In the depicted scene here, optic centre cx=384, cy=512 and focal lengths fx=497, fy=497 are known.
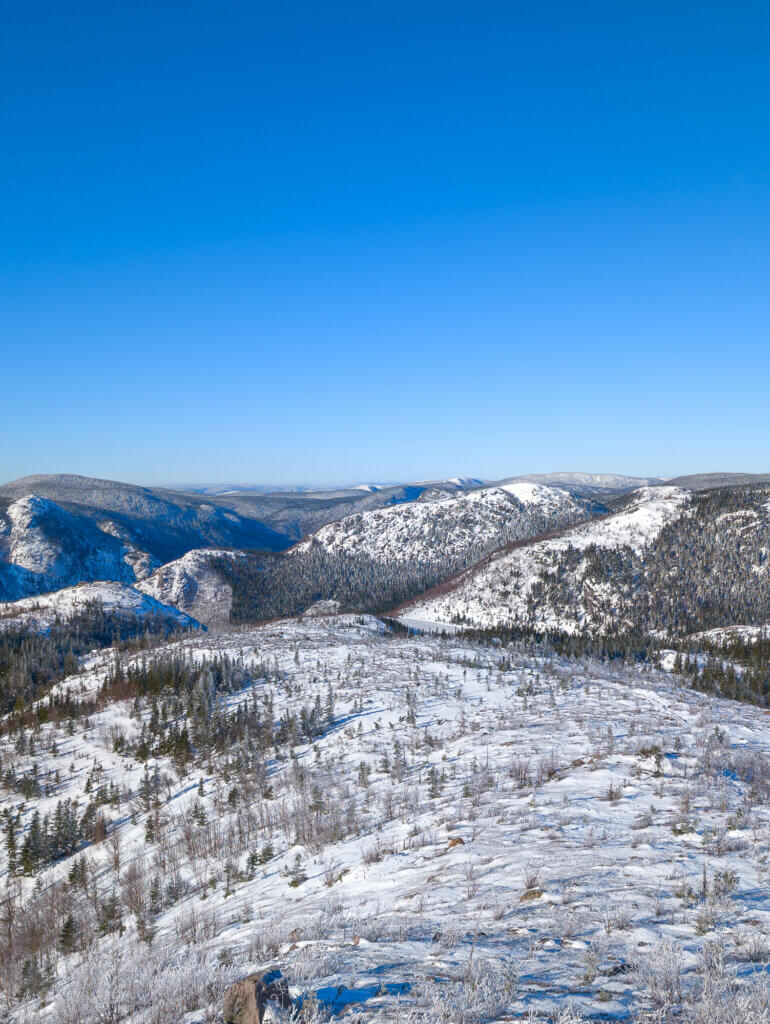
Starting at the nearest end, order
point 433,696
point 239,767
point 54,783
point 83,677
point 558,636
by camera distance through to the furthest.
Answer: point 239,767 → point 54,783 → point 433,696 → point 83,677 → point 558,636

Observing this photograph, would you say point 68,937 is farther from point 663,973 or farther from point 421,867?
point 663,973

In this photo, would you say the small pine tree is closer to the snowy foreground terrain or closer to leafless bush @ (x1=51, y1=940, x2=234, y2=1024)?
the snowy foreground terrain

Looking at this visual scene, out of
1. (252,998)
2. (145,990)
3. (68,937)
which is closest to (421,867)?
(145,990)

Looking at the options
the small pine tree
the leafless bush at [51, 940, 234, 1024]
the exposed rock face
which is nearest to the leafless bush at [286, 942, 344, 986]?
the exposed rock face

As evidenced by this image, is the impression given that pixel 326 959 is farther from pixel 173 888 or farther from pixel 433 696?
pixel 433 696

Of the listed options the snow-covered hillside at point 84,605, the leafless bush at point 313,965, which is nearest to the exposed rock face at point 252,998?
the leafless bush at point 313,965

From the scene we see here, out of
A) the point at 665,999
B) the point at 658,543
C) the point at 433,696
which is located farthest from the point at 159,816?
the point at 658,543
